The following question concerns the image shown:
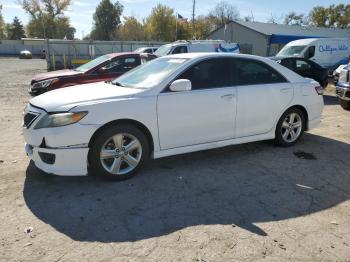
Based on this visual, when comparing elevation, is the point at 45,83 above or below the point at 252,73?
below

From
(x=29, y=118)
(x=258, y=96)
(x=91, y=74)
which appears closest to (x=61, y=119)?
(x=29, y=118)

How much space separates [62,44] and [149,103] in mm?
24851

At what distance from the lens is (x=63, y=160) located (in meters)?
4.09

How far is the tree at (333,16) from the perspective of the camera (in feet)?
224

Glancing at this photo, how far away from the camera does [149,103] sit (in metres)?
4.48

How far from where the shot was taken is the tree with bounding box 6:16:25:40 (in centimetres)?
9774

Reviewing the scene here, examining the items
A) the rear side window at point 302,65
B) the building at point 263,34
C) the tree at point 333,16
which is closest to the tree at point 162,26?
the building at point 263,34

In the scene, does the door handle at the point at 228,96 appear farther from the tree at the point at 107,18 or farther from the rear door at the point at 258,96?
the tree at the point at 107,18

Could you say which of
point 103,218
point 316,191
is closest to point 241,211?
point 316,191

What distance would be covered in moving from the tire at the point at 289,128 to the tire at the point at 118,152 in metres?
2.52

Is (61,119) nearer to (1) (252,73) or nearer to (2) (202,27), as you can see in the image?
(1) (252,73)

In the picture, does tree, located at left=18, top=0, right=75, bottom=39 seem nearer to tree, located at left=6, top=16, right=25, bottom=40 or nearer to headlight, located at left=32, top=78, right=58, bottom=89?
tree, located at left=6, top=16, right=25, bottom=40

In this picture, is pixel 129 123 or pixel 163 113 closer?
pixel 129 123

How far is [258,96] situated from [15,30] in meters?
108
